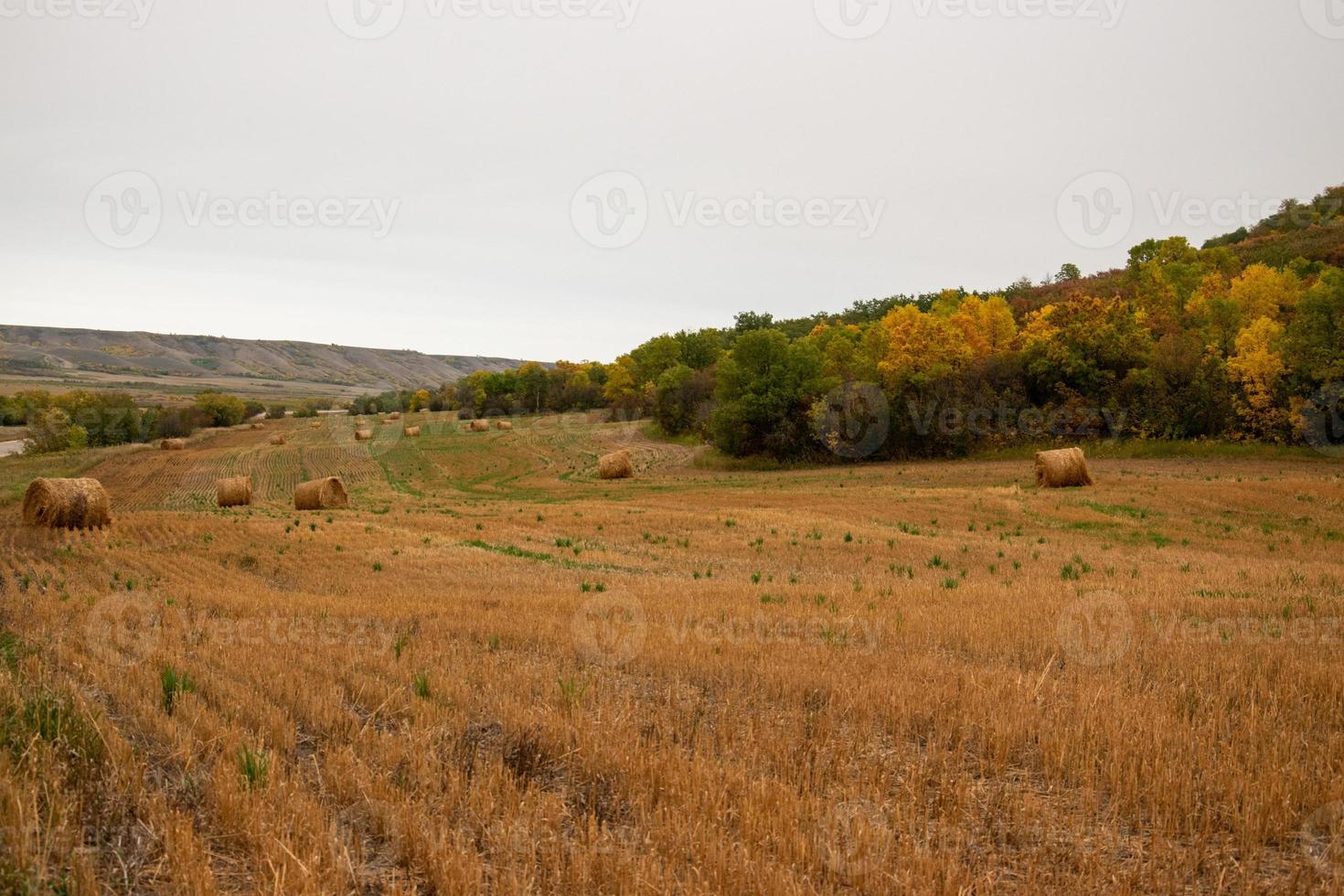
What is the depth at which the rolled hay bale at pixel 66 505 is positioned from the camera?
2345 cm

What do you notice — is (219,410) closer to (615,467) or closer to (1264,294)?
(615,467)

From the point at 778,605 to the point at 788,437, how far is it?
4124cm

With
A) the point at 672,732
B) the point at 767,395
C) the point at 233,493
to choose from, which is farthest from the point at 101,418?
the point at 672,732

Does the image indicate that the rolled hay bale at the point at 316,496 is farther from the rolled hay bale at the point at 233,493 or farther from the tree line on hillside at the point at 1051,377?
the tree line on hillside at the point at 1051,377

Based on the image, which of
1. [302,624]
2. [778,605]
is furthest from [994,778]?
[302,624]

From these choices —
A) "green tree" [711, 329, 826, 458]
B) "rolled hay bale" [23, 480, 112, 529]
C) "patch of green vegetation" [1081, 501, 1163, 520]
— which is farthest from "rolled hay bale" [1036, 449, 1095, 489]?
"rolled hay bale" [23, 480, 112, 529]

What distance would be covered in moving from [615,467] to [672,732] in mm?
41572

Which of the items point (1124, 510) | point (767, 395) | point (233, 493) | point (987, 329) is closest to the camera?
point (1124, 510)

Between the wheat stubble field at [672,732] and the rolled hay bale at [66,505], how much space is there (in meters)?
9.36

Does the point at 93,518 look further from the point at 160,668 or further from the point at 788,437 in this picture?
the point at 788,437

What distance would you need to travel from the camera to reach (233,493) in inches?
1353

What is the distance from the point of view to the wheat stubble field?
4051 millimetres

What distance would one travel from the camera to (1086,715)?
6031mm

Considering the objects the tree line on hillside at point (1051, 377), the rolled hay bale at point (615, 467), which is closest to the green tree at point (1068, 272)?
the tree line on hillside at point (1051, 377)
